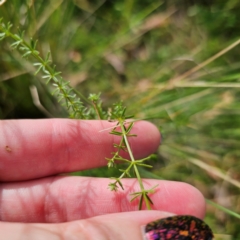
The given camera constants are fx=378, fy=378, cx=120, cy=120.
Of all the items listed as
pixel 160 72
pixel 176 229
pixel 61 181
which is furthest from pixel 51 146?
pixel 160 72

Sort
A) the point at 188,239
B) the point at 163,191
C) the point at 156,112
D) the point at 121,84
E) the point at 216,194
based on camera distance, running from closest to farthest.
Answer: the point at 188,239
the point at 163,191
the point at 156,112
the point at 216,194
the point at 121,84

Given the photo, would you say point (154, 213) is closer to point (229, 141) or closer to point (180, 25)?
point (229, 141)

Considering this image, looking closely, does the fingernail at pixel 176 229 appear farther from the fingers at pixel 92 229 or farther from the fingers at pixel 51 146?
the fingers at pixel 51 146

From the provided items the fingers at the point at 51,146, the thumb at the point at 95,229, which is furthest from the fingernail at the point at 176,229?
the fingers at the point at 51,146

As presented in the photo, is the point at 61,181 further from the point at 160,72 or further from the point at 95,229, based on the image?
the point at 160,72

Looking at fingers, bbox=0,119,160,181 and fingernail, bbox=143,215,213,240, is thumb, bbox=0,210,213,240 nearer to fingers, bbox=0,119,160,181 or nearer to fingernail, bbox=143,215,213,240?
fingernail, bbox=143,215,213,240

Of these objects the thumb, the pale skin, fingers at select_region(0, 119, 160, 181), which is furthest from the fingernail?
fingers at select_region(0, 119, 160, 181)

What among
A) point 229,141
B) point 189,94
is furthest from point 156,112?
point 229,141

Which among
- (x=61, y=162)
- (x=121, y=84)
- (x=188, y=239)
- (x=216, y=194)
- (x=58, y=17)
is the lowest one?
(x=216, y=194)
